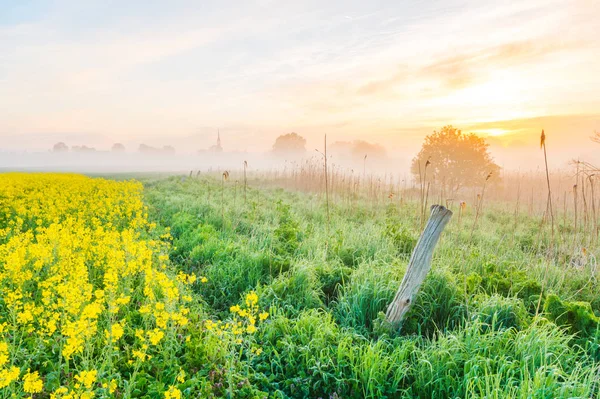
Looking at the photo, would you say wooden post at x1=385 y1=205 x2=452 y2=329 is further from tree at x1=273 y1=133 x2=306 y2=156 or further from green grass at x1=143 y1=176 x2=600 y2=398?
tree at x1=273 y1=133 x2=306 y2=156

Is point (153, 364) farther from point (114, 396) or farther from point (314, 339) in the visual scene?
point (314, 339)

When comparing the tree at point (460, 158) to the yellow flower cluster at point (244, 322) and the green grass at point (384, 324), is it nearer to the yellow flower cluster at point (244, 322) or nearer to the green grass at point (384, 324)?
the green grass at point (384, 324)

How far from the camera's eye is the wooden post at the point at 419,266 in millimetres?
3732

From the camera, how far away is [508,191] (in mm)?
19656

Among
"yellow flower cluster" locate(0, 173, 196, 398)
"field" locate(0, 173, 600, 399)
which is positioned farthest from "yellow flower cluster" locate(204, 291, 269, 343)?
"yellow flower cluster" locate(0, 173, 196, 398)

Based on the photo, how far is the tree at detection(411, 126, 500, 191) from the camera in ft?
75.5

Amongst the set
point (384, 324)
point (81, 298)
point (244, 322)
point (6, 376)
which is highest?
point (81, 298)

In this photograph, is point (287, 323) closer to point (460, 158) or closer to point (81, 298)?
point (81, 298)

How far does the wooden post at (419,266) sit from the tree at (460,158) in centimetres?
2042

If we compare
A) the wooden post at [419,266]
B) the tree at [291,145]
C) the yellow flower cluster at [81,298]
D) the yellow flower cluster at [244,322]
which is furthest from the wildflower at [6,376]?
the tree at [291,145]

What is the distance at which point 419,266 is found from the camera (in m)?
3.80

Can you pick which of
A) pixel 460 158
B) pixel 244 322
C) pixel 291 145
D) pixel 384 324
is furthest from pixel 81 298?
pixel 291 145

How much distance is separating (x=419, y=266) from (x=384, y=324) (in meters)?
0.76

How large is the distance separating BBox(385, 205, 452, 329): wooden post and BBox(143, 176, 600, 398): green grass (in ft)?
0.76
